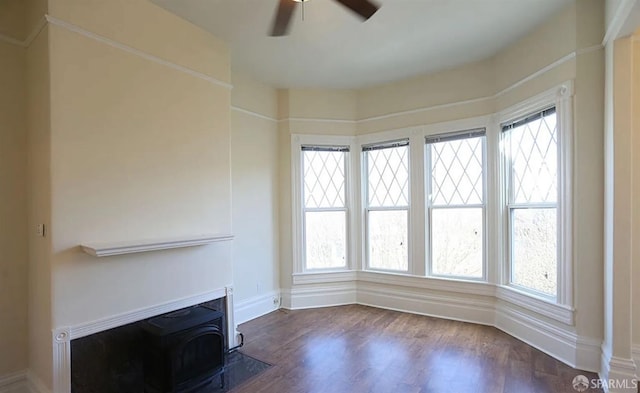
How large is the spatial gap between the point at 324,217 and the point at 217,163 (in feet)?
6.37

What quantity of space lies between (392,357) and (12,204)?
338cm

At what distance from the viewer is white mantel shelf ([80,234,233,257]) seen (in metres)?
2.21

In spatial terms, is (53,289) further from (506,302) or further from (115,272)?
(506,302)

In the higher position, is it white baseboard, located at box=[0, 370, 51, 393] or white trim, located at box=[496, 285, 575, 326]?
white trim, located at box=[496, 285, 575, 326]

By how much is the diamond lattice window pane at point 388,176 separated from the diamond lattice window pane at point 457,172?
364 millimetres

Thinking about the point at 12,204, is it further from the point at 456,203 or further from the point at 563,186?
the point at 563,186

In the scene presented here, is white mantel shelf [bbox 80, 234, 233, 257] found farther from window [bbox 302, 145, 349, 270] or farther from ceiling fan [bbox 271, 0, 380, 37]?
window [bbox 302, 145, 349, 270]

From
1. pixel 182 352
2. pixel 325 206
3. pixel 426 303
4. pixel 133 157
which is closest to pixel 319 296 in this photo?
pixel 325 206

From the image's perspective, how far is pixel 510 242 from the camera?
3.63m

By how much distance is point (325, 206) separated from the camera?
473cm

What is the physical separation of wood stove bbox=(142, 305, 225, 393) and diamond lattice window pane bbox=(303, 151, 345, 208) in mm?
2320

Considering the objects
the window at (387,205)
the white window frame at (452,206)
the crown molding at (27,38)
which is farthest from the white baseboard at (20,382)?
the white window frame at (452,206)

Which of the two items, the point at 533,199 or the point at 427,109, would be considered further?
the point at 427,109

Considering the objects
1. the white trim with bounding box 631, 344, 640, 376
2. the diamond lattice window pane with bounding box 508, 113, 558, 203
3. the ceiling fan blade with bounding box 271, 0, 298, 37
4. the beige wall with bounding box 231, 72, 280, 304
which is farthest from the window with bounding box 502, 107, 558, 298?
the beige wall with bounding box 231, 72, 280, 304
